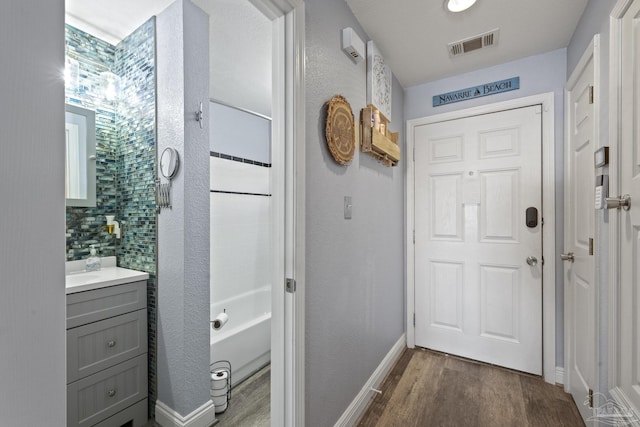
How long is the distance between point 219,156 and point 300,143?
164cm

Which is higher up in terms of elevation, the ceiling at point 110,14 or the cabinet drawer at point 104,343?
the ceiling at point 110,14

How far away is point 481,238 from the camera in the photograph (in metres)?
2.33

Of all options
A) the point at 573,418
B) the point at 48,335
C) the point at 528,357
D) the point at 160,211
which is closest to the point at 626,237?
the point at 573,418

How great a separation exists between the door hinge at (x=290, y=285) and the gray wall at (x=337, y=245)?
0.10 m

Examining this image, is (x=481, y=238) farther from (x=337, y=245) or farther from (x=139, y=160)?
(x=139, y=160)

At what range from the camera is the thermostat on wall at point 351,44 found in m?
1.57

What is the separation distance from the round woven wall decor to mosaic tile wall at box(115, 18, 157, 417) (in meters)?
1.10

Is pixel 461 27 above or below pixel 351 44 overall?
above

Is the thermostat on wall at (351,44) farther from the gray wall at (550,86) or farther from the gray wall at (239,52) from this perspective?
the gray wall at (550,86)

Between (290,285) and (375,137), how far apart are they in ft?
3.52

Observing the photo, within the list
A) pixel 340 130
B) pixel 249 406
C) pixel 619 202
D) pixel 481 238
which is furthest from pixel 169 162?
pixel 481 238

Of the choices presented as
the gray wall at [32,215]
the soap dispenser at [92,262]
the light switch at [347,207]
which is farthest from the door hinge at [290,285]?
the soap dispenser at [92,262]

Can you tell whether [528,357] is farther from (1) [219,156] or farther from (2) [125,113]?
(2) [125,113]

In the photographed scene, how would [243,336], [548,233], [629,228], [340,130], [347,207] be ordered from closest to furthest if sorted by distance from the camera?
1. [629,228]
2. [340,130]
3. [347,207]
4. [548,233]
5. [243,336]
